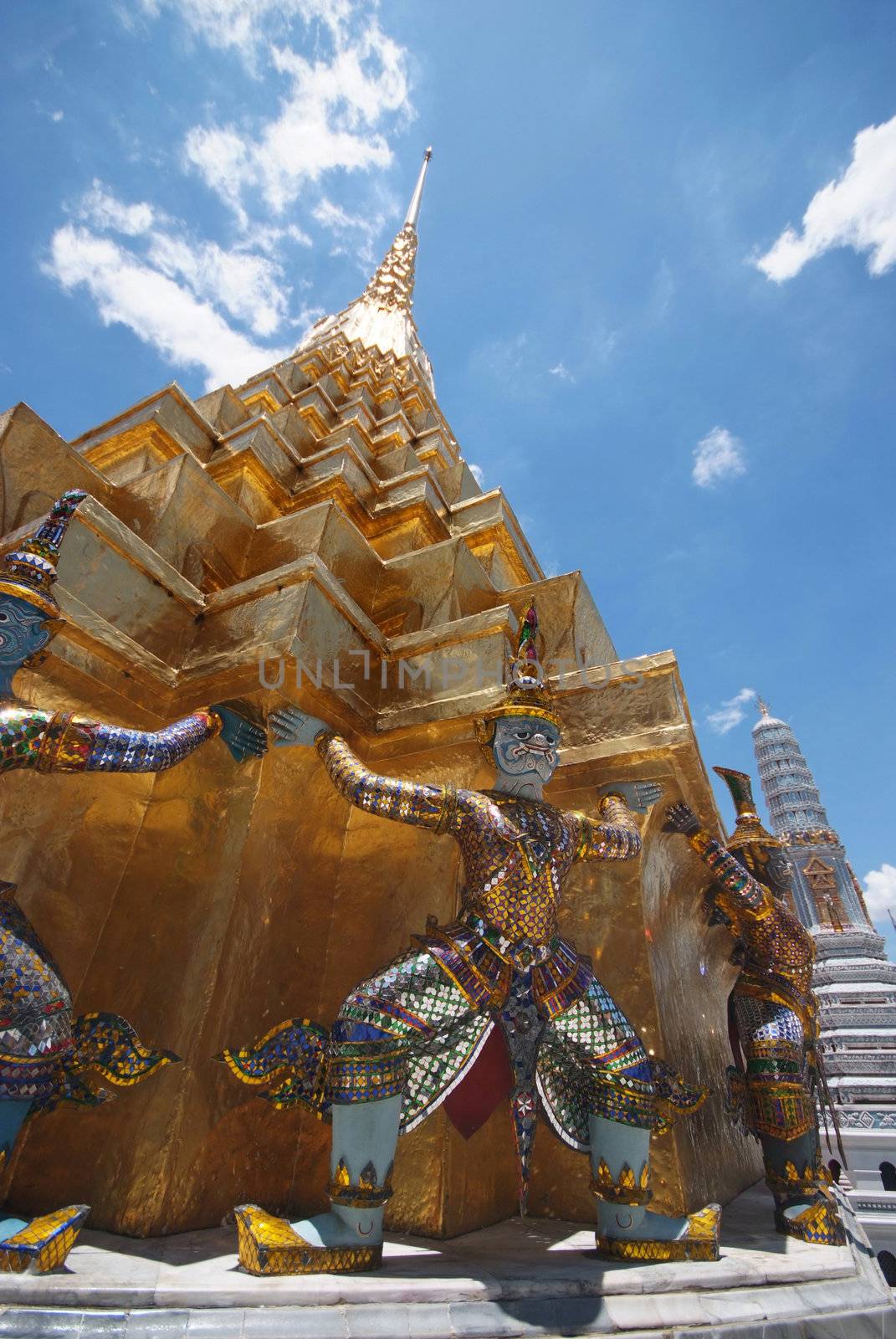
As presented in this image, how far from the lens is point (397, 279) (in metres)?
16.8

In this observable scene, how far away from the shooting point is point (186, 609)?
430 centimetres

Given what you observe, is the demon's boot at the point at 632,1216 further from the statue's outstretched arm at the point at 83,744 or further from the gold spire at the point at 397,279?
the gold spire at the point at 397,279

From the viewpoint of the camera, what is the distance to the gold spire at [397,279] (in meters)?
16.0

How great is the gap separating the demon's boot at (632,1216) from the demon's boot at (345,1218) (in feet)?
2.82

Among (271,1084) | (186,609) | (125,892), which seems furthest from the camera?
(186,609)

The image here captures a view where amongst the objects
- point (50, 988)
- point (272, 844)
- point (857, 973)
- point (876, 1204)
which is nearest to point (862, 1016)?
point (857, 973)

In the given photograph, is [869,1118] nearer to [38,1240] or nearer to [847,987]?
[847,987]

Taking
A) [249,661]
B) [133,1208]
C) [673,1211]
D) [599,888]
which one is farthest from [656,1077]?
[249,661]

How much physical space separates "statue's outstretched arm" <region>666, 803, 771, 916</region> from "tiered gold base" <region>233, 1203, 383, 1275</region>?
2.49 m

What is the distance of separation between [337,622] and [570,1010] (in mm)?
2422

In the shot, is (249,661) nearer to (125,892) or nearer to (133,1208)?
(125,892)

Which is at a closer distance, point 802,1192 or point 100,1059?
point 100,1059

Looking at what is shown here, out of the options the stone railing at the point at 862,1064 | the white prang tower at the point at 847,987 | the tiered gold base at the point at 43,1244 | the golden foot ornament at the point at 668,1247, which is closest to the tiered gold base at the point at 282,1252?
the tiered gold base at the point at 43,1244

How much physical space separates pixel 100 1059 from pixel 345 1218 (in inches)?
41.7
